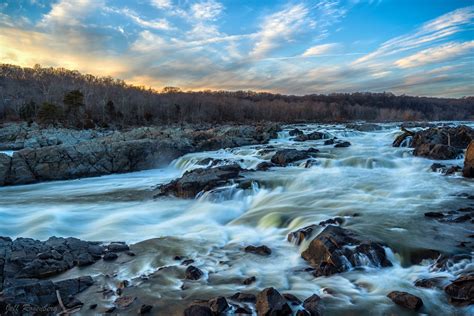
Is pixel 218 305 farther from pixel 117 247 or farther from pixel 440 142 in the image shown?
pixel 440 142

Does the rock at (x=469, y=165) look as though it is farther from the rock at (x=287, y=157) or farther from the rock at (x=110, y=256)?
the rock at (x=110, y=256)

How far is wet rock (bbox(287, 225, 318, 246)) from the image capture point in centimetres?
802

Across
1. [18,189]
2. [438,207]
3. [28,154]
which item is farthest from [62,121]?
[438,207]

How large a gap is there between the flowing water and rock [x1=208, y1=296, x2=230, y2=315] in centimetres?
58

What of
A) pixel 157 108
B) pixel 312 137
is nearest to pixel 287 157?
pixel 312 137

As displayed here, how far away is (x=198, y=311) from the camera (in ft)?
16.4

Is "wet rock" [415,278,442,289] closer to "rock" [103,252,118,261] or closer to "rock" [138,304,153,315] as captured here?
"rock" [138,304,153,315]

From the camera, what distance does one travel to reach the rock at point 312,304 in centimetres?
505

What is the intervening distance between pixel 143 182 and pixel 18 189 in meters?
6.67

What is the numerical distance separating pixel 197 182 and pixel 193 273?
26.0 feet

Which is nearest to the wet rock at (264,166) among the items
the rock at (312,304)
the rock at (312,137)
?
the rock at (312,304)

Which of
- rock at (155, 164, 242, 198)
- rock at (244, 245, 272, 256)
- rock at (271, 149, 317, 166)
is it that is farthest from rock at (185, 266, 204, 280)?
rock at (271, 149, 317, 166)

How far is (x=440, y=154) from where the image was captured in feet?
56.8

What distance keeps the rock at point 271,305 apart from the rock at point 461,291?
2.51 meters
